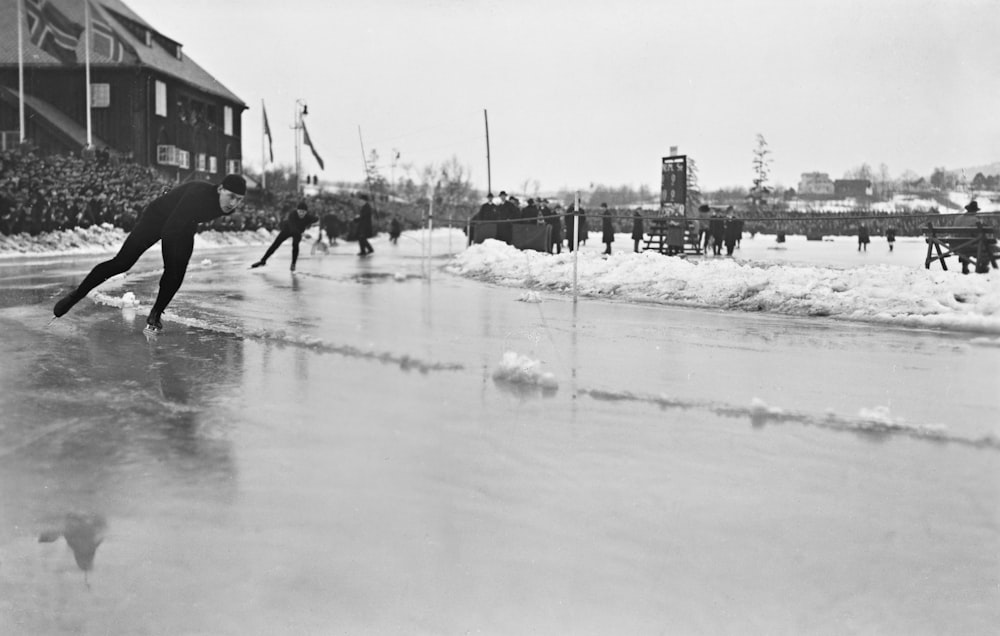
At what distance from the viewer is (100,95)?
52906 mm

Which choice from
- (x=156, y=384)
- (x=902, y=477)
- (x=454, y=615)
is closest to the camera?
(x=454, y=615)

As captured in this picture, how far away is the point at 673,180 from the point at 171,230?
22.6 meters

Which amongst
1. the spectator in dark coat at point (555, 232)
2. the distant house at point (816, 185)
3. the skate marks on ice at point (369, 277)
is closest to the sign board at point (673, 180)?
the spectator in dark coat at point (555, 232)

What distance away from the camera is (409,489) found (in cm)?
427

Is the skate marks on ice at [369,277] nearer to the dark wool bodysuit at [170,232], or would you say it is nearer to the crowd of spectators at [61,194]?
the dark wool bodysuit at [170,232]

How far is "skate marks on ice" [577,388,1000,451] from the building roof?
1760 inches

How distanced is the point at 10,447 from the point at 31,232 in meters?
25.6

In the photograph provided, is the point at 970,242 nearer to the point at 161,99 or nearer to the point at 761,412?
the point at 761,412

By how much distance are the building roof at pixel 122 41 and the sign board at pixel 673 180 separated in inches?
1126

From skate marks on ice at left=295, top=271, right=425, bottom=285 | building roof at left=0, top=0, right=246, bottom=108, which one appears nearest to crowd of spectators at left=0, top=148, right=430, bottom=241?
skate marks on ice at left=295, top=271, right=425, bottom=285

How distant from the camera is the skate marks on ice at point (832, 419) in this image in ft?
18.3

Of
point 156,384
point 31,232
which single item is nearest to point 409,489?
point 156,384

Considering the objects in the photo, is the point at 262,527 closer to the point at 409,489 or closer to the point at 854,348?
the point at 409,489

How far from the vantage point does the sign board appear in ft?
97.0
